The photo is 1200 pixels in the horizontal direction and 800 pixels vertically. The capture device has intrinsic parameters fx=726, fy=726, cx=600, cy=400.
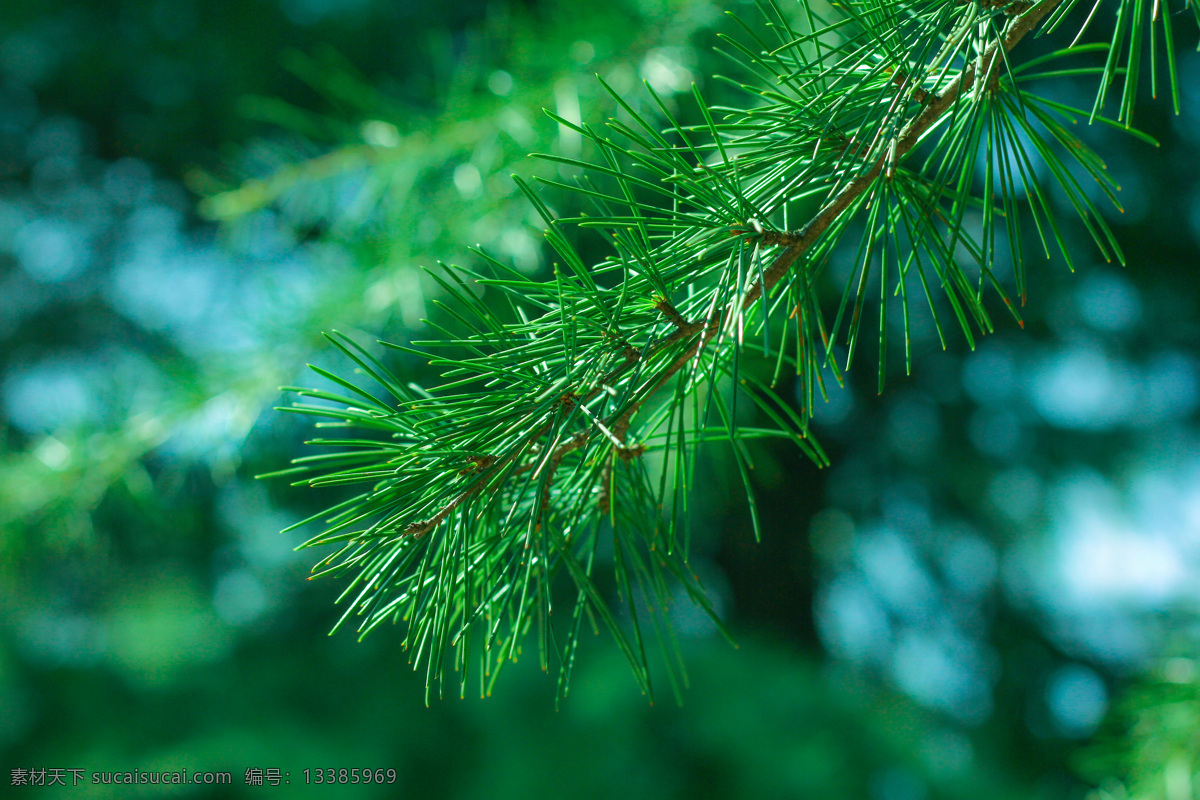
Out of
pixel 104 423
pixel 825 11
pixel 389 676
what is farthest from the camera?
pixel 389 676

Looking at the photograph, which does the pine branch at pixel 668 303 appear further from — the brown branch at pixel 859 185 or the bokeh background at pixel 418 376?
the bokeh background at pixel 418 376

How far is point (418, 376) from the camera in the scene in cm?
90

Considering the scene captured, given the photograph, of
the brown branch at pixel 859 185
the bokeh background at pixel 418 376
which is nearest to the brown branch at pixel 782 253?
the brown branch at pixel 859 185

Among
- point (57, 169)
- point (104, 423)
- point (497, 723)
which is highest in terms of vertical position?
point (57, 169)

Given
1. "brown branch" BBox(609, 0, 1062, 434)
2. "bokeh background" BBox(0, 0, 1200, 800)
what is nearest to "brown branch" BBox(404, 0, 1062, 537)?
"brown branch" BBox(609, 0, 1062, 434)

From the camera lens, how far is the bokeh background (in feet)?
1.96

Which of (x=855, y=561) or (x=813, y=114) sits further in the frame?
(x=855, y=561)

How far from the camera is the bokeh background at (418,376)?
60 centimetres

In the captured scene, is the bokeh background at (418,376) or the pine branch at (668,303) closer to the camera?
the pine branch at (668,303)

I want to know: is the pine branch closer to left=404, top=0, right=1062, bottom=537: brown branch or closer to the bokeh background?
left=404, top=0, right=1062, bottom=537: brown branch

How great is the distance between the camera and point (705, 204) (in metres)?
0.20

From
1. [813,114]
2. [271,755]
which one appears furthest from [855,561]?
[813,114]

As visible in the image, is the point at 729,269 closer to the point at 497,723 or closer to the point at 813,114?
the point at 813,114

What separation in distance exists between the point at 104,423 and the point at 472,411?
626 mm
